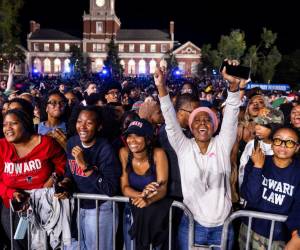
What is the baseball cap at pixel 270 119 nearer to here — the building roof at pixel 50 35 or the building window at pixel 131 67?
the building window at pixel 131 67

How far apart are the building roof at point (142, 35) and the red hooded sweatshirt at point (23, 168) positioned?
94770 millimetres

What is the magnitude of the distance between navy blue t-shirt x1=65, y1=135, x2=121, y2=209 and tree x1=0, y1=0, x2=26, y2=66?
124 feet

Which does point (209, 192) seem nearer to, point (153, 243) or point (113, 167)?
point (153, 243)

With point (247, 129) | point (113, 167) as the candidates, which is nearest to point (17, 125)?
point (113, 167)

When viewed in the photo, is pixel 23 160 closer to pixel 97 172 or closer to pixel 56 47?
pixel 97 172

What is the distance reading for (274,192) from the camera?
332 centimetres

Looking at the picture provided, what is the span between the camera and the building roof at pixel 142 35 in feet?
315

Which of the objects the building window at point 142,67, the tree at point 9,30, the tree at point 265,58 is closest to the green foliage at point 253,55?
the tree at point 265,58

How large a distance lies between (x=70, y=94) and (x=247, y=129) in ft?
14.3

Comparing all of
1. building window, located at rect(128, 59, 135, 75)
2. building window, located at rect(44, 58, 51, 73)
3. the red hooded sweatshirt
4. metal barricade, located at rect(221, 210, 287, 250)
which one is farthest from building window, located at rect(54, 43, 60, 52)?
metal barricade, located at rect(221, 210, 287, 250)

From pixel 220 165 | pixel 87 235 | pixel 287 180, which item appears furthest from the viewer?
pixel 87 235

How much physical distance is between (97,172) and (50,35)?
10154cm

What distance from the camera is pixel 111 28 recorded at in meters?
96.5

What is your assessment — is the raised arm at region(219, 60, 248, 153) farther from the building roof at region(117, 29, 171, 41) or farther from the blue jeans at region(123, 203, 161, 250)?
the building roof at region(117, 29, 171, 41)
